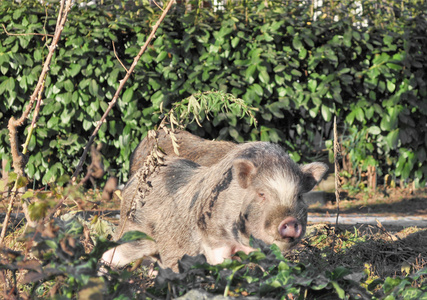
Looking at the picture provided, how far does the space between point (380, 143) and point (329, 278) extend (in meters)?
7.03

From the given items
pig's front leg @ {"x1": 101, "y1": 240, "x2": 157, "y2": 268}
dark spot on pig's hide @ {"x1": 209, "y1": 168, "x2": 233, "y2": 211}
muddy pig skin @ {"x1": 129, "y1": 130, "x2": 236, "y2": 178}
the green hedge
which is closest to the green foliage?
dark spot on pig's hide @ {"x1": 209, "y1": 168, "x2": 233, "y2": 211}

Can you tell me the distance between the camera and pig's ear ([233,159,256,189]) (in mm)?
3543

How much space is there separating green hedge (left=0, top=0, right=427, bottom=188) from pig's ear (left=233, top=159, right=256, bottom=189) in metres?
4.46

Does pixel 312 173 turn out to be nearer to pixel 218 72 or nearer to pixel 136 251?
pixel 136 251

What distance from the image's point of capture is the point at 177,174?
13.9 feet

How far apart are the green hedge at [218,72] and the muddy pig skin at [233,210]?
4195mm

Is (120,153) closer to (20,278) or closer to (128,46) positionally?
(128,46)

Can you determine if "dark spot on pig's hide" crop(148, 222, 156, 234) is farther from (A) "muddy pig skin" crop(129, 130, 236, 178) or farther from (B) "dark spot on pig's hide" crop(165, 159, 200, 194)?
(A) "muddy pig skin" crop(129, 130, 236, 178)

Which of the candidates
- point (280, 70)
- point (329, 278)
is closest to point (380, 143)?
point (280, 70)

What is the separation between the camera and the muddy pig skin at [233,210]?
11.1 ft

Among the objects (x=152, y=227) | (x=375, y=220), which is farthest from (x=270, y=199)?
(x=375, y=220)

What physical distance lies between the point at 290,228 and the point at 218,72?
17.0ft

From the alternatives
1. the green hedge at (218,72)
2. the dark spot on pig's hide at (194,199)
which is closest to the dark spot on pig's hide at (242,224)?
the dark spot on pig's hide at (194,199)

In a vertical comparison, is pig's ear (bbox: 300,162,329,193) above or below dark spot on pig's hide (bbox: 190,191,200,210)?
above
